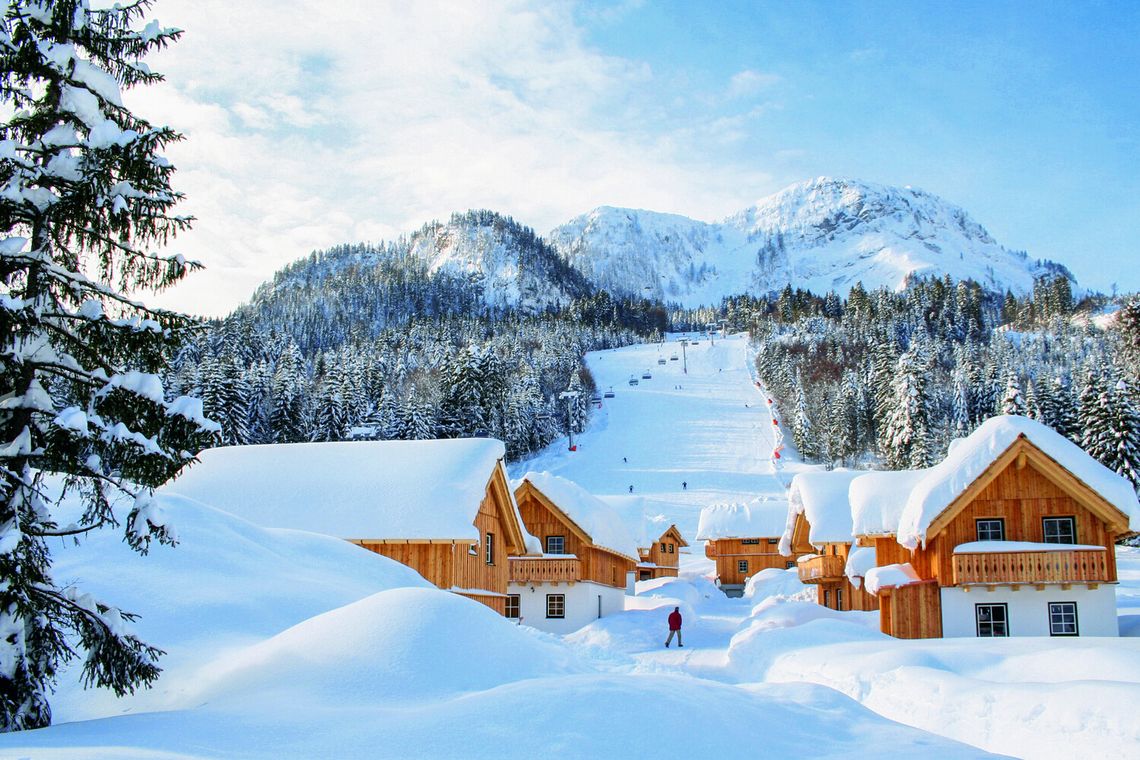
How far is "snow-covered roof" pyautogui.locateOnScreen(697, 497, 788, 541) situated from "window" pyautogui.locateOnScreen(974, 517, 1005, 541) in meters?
38.8

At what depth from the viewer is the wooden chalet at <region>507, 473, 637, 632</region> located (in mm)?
36719

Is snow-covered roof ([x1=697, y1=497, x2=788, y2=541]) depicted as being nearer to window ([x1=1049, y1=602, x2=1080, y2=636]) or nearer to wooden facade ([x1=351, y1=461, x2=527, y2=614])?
wooden facade ([x1=351, y1=461, x2=527, y2=614])

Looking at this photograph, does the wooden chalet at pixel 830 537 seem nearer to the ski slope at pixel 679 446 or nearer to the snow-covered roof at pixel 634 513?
the snow-covered roof at pixel 634 513

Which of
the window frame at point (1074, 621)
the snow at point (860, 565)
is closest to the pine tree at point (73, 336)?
the window frame at point (1074, 621)

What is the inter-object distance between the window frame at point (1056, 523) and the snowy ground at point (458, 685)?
6.55m

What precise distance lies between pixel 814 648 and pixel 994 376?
8895cm

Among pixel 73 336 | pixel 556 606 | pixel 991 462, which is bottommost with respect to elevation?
pixel 556 606

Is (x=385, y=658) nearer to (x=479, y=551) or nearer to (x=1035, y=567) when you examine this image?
(x=479, y=551)

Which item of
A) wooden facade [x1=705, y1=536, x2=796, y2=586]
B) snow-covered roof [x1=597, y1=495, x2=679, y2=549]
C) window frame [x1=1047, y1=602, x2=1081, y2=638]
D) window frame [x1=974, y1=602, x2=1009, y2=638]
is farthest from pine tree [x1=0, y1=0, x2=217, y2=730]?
wooden facade [x1=705, y1=536, x2=796, y2=586]

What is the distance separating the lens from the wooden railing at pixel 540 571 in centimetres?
3647

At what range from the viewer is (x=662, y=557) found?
70688 mm

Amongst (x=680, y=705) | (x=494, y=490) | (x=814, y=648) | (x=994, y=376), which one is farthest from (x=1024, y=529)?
(x=994, y=376)

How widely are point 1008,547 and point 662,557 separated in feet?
148

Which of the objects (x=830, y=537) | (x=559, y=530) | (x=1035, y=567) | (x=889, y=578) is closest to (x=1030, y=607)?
(x=1035, y=567)
